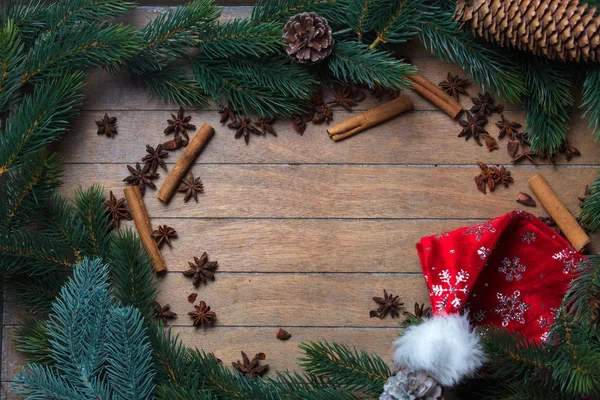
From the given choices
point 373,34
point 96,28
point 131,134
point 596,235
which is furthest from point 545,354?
point 96,28

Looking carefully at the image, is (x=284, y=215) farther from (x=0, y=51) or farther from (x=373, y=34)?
(x=0, y=51)

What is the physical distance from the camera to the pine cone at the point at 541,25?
3.56ft

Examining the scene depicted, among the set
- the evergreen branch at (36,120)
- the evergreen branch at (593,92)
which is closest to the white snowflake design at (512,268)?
the evergreen branch at (593,92)

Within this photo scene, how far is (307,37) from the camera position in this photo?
3.81ft

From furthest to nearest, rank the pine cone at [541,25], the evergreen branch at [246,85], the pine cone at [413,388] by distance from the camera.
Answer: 1. the evergreen branch at [246,85]
2. the pine cone at [541,25]
3. the pine cone at [413,388]

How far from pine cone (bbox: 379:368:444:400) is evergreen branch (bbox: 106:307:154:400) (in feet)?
1.23

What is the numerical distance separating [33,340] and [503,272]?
81 cm

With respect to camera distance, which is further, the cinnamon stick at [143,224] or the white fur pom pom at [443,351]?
the cinnamon stick at [143,224]

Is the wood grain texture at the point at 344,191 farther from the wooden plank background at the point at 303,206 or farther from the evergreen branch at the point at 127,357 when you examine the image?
the evergreen branch at the point at 127,357

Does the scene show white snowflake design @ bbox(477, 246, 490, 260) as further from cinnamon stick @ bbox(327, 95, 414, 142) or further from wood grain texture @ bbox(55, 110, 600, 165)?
cinnamon stick @ bbox(327, 95, 414, 142)

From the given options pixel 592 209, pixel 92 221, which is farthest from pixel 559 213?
pixel 92 221

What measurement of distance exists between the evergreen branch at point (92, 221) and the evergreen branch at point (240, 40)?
13.0 inches

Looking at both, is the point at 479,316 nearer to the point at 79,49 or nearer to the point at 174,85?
the point at 174,85

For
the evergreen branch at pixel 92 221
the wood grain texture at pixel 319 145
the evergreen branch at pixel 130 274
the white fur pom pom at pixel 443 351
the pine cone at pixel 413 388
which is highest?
the wood grain texture at pixel 319 145
